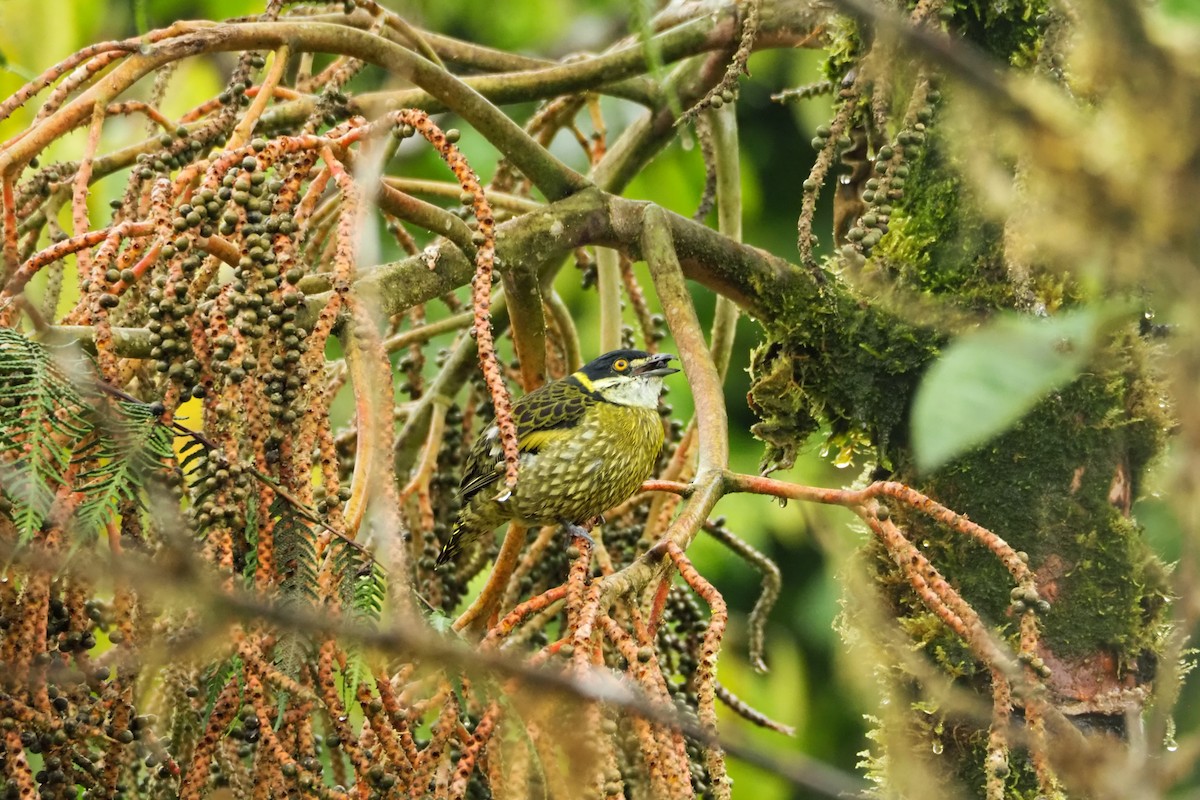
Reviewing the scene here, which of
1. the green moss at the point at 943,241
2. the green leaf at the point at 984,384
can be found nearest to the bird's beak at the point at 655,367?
the green moss at the point at 943,241

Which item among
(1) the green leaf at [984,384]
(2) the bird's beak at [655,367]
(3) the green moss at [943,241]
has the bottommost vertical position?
(1) the green leaf at [984,384]

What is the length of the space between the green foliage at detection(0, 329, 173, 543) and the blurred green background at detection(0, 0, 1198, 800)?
2.14 meters

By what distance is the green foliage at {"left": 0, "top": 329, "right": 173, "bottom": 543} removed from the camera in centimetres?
145

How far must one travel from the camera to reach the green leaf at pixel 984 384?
2.13 ft

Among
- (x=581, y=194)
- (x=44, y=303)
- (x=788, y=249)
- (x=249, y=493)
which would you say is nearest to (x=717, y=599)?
(x=249, y=493)

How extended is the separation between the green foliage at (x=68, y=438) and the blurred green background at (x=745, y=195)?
2.14m

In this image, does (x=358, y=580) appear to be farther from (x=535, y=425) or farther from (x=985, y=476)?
(x=535, y=425)

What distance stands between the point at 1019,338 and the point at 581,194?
6.24 ft

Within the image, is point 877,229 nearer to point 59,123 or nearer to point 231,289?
point 231,289

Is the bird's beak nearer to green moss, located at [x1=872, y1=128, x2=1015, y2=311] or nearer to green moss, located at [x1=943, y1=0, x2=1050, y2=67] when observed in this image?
green moss, located at [x1=872, y1=128, x2=1015, y2=311]

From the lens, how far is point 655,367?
3.36 metres

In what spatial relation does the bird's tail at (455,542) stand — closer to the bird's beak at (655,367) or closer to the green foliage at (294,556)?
the bird's beak at (655,367)

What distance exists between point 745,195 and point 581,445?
2.99m

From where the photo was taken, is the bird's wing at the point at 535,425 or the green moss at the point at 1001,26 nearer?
the green moss at the point at 1001,26
